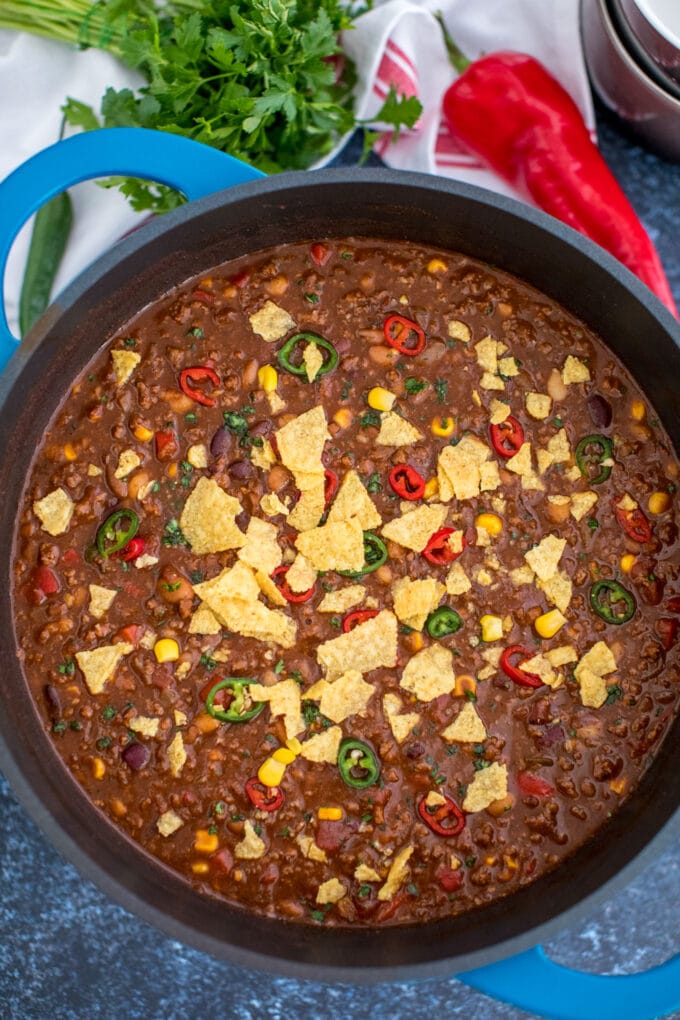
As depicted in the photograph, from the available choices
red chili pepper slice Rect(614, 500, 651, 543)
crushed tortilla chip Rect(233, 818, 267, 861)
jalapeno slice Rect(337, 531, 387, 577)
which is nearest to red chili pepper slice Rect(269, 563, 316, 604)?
jalapeno slice Rect(337, 531, 387, 577)

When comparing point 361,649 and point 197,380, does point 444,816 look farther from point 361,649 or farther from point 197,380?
point 197,380

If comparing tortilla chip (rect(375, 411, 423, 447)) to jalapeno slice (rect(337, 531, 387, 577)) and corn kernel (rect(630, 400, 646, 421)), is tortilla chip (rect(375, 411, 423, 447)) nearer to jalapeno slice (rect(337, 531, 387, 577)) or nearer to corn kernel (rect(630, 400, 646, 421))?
jalapeno slice (rect(337, 531, 387, 577))

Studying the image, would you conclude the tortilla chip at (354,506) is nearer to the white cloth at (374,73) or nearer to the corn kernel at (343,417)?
the corn kernel at (343,417)

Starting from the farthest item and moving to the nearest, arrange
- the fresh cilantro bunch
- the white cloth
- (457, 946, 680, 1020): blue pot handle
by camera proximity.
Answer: the white cloth → the fresh cilantro bunch → (457, 946, 680, 1020): blue pot handle

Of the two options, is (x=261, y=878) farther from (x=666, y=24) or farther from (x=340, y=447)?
(x=666, y=24)

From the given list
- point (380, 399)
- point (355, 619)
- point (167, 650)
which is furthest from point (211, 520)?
point (380, 399)
